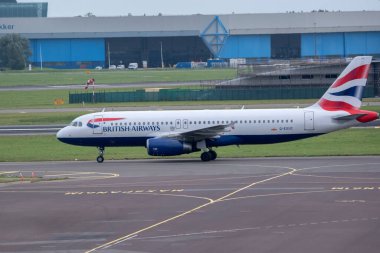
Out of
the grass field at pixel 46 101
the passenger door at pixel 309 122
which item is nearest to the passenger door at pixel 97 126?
the passenger door at pixel 309 122

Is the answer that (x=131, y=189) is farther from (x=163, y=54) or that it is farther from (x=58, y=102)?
(x=163, y=54)

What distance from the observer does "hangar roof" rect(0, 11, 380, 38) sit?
168 meters

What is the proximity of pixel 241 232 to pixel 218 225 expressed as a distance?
4.66 feet

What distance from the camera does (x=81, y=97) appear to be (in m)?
98.5

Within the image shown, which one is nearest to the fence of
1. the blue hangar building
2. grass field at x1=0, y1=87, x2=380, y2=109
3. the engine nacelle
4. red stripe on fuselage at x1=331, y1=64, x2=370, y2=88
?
grass field at x1=0, y1=87, x2=380, y2=109

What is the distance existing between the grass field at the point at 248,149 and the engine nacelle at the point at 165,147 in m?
4.52

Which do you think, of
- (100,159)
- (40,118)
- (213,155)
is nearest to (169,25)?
(40,118)

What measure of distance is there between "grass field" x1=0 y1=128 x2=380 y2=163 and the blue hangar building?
346ft

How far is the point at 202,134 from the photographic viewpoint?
48281mm

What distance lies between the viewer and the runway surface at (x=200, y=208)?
25.8 metres

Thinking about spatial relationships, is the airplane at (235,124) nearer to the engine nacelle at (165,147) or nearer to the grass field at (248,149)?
the engine nacelle at (165,147)

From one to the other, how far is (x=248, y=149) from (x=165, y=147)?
8536 mm

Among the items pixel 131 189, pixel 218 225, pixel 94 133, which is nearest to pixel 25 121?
pixel 94 133

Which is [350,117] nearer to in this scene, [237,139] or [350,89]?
[350,89]
